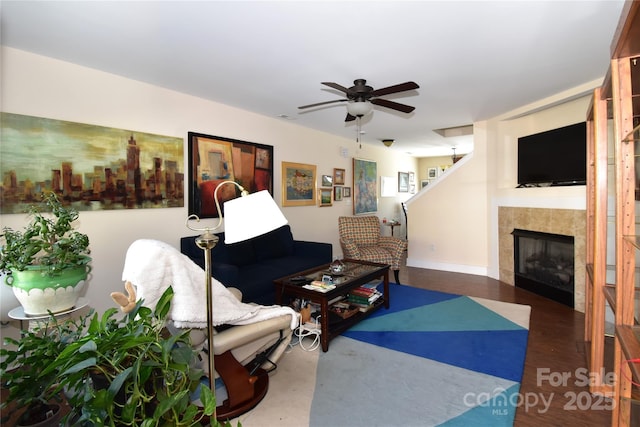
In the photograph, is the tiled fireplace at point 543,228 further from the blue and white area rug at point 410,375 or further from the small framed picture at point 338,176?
the small framed picture at point 338,176

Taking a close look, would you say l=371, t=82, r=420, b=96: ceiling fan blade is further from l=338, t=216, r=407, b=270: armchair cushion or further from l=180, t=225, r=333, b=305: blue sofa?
l=338, t=216, r=407, b=270: armchair cushion

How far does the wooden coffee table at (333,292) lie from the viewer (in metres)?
2.69

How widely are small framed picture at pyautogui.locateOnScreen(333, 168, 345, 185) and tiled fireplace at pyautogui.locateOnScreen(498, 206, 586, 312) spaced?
269cm

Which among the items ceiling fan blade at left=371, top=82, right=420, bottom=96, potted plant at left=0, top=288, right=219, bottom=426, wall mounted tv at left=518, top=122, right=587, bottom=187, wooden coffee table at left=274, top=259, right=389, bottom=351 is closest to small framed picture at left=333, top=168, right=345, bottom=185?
wooden coffee table at left=274, top=259, right=389, bottom=351

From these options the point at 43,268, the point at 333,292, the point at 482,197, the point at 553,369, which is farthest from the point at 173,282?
the point at 482,197

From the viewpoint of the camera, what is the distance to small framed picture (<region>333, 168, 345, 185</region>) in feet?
19.3

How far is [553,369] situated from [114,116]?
13.9 ft

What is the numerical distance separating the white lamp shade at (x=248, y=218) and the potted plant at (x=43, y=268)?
1.19 m

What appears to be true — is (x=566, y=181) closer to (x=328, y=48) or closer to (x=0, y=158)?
(x=328, y=48)

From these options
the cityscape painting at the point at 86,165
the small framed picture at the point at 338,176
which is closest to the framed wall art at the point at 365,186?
the small framed picture at the point at 338,176

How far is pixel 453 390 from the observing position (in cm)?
213

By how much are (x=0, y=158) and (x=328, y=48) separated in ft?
8.46

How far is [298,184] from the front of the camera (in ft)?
16.7

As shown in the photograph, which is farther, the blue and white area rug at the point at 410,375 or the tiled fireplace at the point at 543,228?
the tiled fireplace at the point at 543,228
